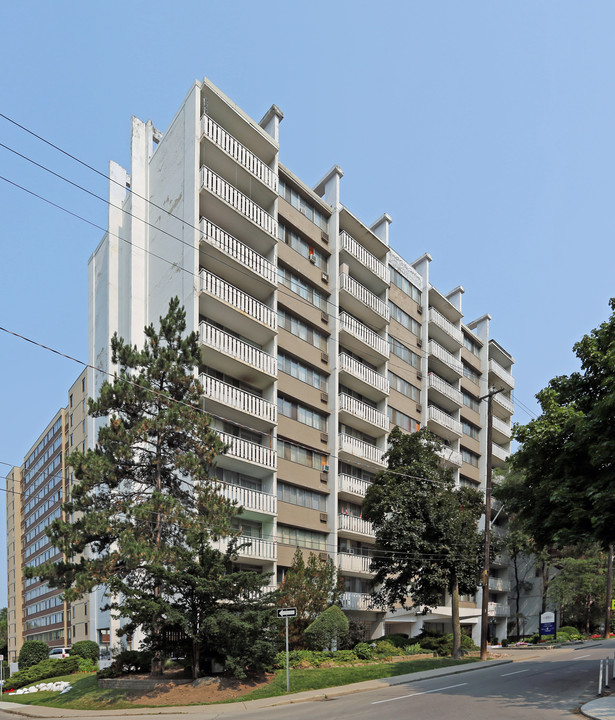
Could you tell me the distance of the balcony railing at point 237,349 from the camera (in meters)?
31.9

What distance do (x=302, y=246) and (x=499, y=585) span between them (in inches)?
1523

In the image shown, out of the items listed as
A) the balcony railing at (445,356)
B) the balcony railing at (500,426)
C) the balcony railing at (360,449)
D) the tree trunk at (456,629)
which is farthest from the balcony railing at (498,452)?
the tree trunk at (456,629)

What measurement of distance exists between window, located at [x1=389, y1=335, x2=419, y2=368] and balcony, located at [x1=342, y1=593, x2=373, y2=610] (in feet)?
54.6

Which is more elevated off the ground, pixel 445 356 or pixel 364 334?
pixel 364 334

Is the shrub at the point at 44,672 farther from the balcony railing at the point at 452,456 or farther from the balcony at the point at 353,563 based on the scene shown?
the balcony railing at the point at 452,456

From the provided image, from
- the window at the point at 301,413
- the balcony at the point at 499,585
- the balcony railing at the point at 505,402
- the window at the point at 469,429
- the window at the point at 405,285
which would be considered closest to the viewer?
the window at the point at 301,413

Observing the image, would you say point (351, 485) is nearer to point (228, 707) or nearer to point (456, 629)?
point (456, 629)

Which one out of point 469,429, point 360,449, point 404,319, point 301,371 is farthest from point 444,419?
point 301,371

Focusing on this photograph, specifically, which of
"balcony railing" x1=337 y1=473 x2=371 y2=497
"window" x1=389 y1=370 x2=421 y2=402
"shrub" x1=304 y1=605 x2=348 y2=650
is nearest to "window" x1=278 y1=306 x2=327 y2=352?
"balcony railing" x1=337 y1=473 x2=371 y2=497

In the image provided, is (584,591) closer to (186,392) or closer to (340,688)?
(340,688)

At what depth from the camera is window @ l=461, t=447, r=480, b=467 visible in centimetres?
6049

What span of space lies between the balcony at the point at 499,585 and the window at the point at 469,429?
1253 centimetres

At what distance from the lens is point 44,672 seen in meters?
36.5

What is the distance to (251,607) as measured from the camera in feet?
80.2
